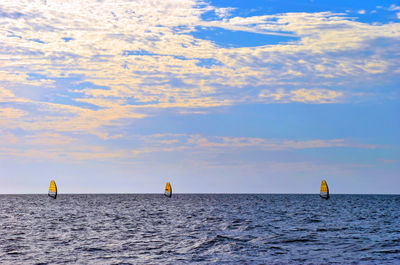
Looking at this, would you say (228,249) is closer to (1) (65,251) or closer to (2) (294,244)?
(2) (294,244)

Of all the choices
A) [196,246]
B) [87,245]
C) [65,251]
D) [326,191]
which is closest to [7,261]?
[65,251]

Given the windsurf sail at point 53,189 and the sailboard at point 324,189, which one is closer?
the sailboard at point 324,189

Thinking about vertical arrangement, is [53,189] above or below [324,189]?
below

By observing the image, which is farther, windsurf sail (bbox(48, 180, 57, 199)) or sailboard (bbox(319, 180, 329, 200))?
windsurf sail (bbox(48, 180, 57, 199))

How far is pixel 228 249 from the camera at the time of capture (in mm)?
33094

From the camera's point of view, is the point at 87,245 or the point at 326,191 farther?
the point at 326,191

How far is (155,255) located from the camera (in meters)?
30.2

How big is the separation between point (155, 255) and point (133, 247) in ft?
14.0

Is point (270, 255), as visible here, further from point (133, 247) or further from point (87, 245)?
point (87, 245)

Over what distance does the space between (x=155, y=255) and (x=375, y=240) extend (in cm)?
1912

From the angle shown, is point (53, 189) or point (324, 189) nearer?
point (324, 189)

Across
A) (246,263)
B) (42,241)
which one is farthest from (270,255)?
(42,241)

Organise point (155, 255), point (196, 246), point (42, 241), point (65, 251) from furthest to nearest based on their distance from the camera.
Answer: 1. point (42, 241)
2. point (196, 246)
3. point (65, 251)
4. point (155, 255)

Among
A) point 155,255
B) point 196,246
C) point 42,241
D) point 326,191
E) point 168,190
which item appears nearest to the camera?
point 155,255
